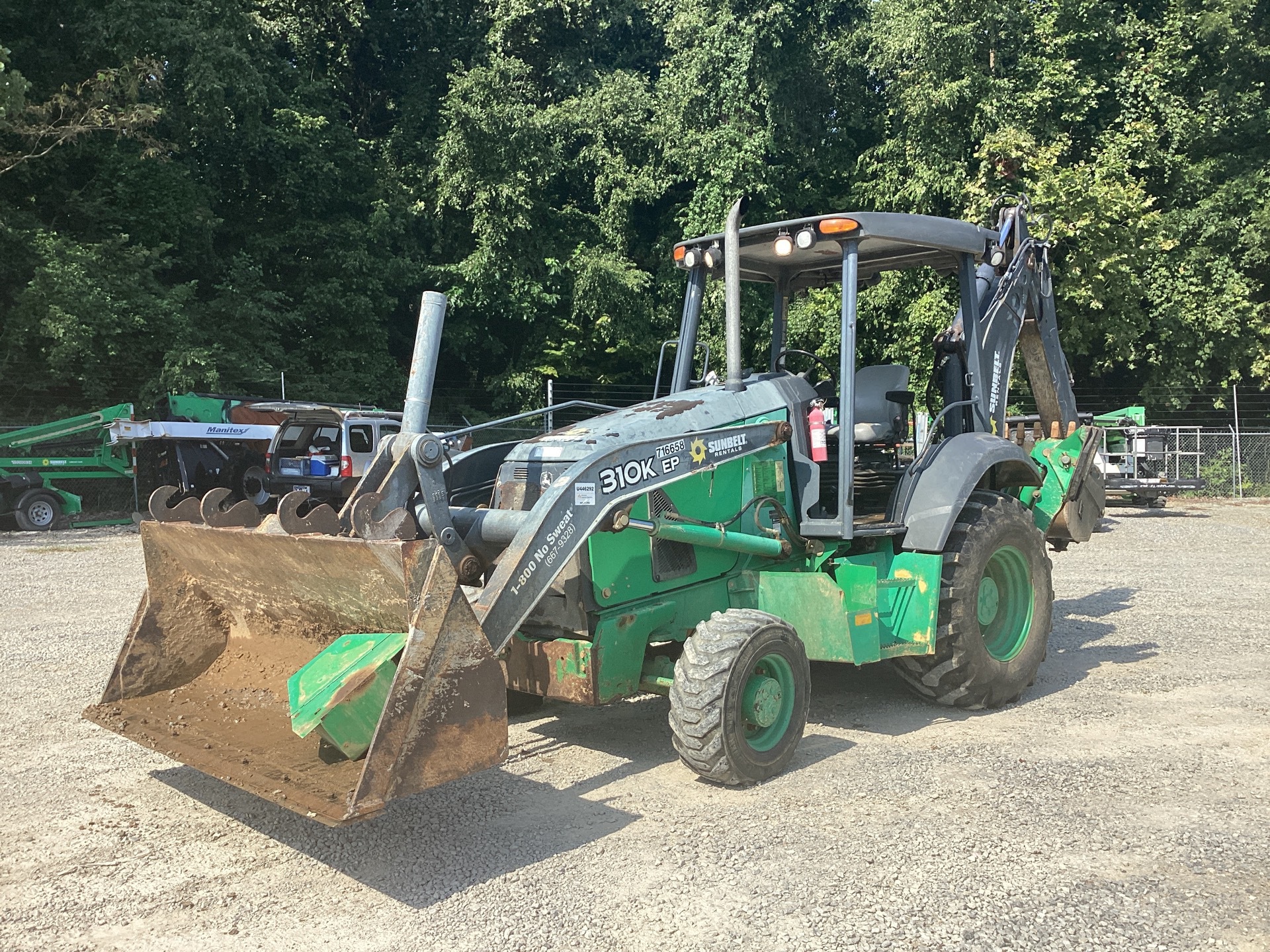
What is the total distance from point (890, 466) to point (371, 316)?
63.3 feet

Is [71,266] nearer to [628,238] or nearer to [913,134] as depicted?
[628,238]

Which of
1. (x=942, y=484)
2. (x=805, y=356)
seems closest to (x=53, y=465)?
(x=805, y=356)

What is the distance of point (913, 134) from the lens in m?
24.7

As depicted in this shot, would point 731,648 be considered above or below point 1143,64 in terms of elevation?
below

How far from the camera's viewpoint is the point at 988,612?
6.88 m

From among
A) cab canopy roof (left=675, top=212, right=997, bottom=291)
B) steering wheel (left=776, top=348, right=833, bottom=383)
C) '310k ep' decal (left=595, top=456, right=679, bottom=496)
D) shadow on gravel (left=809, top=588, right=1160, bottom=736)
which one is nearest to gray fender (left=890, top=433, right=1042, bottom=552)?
steering wheel (left=776, top=348, right=833, bottom=383)

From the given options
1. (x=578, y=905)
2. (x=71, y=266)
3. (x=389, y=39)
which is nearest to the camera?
(x=578, y=905)

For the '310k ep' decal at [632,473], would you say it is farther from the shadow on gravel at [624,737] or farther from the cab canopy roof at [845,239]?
the cab canopy roof at [845,239]

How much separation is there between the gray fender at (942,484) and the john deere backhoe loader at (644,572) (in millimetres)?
16

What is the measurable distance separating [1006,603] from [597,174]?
2096 cm

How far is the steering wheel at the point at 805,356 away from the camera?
7105 millimetres

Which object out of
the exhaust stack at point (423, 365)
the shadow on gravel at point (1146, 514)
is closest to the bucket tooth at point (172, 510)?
the exhaust stack at point (423, 365)

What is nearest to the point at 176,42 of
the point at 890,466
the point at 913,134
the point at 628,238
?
the point at 628,238

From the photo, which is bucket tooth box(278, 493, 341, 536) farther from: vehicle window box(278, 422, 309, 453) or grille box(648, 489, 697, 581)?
vehicle window box(278, 422, 309, 453)
